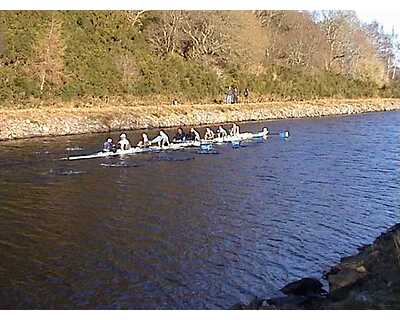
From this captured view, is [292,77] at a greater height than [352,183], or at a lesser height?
greater

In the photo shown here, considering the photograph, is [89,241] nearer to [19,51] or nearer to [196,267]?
[196,267]

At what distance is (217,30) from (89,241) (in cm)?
3162

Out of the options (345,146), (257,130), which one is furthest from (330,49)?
(345,146)

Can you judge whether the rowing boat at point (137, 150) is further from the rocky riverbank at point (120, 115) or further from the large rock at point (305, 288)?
the large rock at point (305, 288)

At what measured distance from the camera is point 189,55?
42281mm

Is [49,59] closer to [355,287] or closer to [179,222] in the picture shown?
[179,222]

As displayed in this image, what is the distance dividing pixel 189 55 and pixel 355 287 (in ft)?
120

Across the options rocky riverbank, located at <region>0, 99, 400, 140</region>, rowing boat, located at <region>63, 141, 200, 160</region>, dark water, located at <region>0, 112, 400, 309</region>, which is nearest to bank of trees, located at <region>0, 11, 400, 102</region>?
rocky riverbank, located at <region>0, 99, 400, 140</region>

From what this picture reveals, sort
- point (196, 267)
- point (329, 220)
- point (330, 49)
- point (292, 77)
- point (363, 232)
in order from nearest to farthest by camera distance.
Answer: point (196, 267), point (363, 232), point (329, 220), point (292, 77), point (330, 49)

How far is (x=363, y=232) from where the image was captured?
11.2 meters

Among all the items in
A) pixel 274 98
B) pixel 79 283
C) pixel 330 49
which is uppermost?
→ pixel 330 49

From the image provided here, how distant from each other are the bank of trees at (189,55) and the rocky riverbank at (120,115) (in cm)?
217

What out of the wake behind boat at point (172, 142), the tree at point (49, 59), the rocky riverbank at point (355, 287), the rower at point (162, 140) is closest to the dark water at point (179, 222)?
the rocky riverbank at point (355, 287)

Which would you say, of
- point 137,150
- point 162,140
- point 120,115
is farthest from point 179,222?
point 120,115
